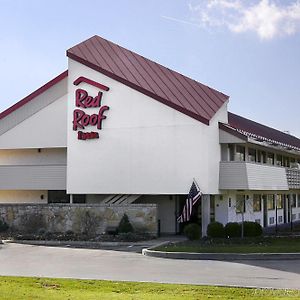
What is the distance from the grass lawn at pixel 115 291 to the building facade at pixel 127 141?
1479cm

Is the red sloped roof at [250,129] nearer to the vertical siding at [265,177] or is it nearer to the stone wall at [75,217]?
the vertical siding at [265,177]

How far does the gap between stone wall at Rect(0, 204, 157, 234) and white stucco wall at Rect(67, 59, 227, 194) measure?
1532 mm

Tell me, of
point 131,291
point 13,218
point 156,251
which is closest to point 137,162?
point 13,218

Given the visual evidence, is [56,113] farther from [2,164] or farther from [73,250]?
[73,250]

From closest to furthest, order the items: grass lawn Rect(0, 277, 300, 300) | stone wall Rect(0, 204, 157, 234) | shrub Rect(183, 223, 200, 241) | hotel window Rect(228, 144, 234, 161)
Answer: grass lawn Rect(0, 277, 300, 300) → shrub Rect(183, 223, 200, 241) → stone wall Rect(0, 204, 157, 234) → hotel window Rect(228, 144, 234, 161)

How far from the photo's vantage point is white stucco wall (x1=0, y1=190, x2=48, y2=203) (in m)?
35.1

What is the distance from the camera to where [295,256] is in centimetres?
1948

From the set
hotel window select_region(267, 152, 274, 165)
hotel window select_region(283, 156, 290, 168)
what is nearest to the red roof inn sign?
hotel window select_region(267, 152, 274, 165)

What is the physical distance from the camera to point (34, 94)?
33.6 metres

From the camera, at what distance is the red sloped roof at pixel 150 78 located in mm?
28812

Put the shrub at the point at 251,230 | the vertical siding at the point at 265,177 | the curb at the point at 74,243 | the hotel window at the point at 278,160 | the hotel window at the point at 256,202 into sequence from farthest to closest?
the hotel window at the point at 278,160
the hotel window at the point at 256,202
the vertical siding at the point at 265,177
the shrub at the point at 251,230
the curb at the point at 74,243

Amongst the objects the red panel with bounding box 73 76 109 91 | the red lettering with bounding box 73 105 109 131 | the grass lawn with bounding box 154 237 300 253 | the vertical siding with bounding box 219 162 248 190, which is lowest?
the grass lawn with bounding box 154 237 300 253

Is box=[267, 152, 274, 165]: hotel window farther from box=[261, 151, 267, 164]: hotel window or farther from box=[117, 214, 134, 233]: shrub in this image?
box=[117, 214, 134, 233]: shrub

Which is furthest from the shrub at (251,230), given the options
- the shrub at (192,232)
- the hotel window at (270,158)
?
the hotel window at (270,158)
